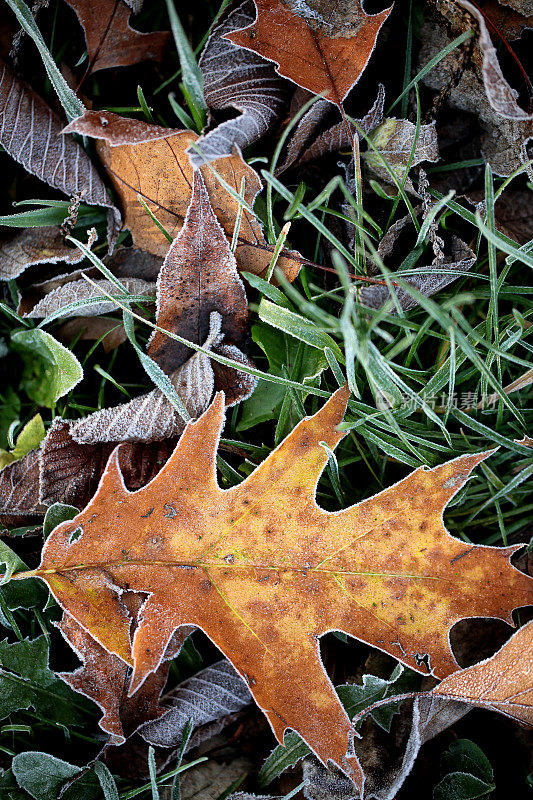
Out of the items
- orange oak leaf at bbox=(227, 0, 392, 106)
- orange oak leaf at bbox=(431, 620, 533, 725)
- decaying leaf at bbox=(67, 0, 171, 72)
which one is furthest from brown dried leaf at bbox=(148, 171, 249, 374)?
orange oak leaf at bbox=(431, 620, 533, 725)

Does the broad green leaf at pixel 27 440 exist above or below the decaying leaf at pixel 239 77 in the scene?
below

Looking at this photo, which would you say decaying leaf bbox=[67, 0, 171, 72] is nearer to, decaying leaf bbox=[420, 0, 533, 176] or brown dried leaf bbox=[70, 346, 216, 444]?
decaying leaf bbox=[420, 0, 533, 176]

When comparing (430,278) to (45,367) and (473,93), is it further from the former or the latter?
(45,367)

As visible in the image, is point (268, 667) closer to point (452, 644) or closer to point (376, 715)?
point (376, 715)

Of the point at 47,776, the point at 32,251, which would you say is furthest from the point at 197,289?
the point at 47,776

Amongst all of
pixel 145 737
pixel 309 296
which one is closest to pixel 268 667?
pixel 145 737

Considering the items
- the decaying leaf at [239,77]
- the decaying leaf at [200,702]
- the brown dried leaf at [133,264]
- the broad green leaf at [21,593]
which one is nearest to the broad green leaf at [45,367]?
the brown dried leaf at [133,264]

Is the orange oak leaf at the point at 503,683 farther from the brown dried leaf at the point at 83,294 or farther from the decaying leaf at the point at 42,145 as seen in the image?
the decaying leaf at the point at 42,145
